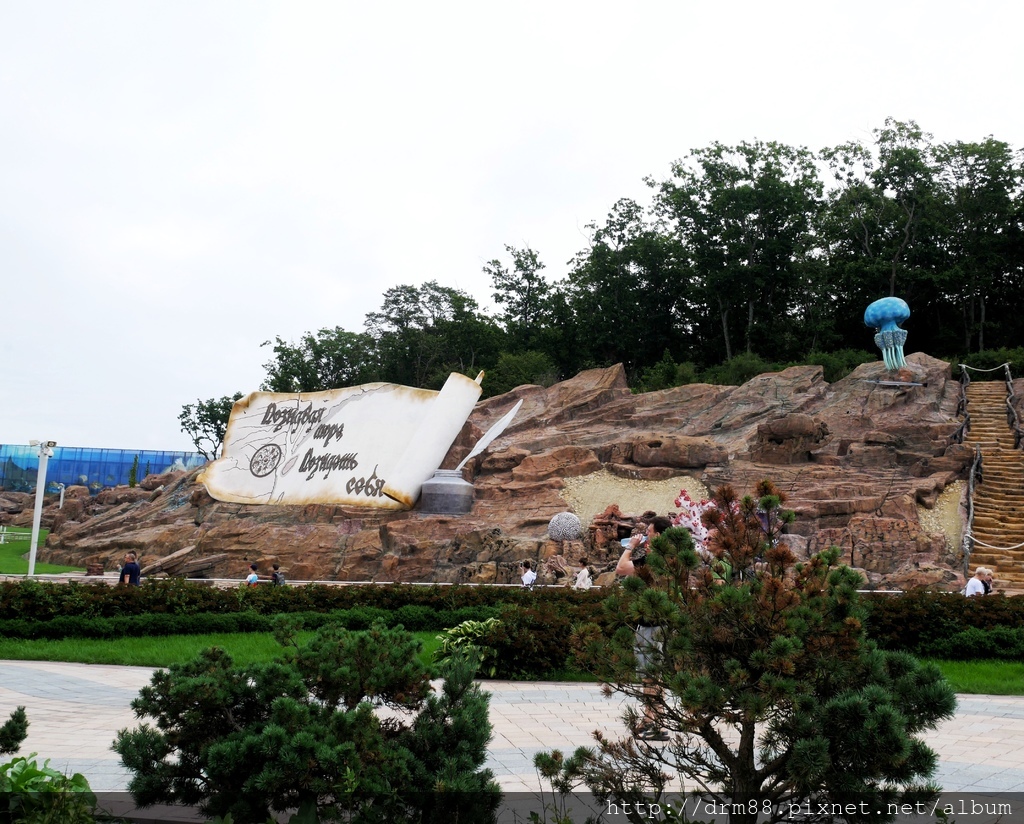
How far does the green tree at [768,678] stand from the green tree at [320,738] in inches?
23.8

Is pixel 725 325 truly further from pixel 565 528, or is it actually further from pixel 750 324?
pixel 565 528

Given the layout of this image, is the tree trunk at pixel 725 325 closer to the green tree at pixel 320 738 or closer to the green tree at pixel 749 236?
the green tree at pixel 749 236

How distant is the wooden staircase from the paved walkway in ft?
23.8

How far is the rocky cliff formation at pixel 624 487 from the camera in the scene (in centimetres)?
1714

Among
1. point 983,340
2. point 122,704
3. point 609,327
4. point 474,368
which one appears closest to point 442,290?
point 474,368

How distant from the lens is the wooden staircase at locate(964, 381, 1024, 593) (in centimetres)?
1577

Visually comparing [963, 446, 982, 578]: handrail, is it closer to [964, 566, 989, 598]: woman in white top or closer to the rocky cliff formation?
the rocky cliff formation

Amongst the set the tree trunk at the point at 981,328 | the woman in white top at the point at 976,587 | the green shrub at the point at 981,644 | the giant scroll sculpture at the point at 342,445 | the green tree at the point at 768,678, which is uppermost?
the tree trunk at the point at 981,328

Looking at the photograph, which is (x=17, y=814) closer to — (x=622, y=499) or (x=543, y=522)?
(x=543, y=522)

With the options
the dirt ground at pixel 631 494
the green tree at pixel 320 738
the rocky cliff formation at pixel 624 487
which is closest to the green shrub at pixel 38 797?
the green tree at pixel 320 738

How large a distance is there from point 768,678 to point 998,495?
58.2ft

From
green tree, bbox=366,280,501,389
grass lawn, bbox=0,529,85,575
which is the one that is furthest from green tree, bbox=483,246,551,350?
grass lawn, bbox=0,529,85,575

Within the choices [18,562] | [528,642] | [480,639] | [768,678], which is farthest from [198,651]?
[18,562]

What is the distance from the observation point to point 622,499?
20469 mm
